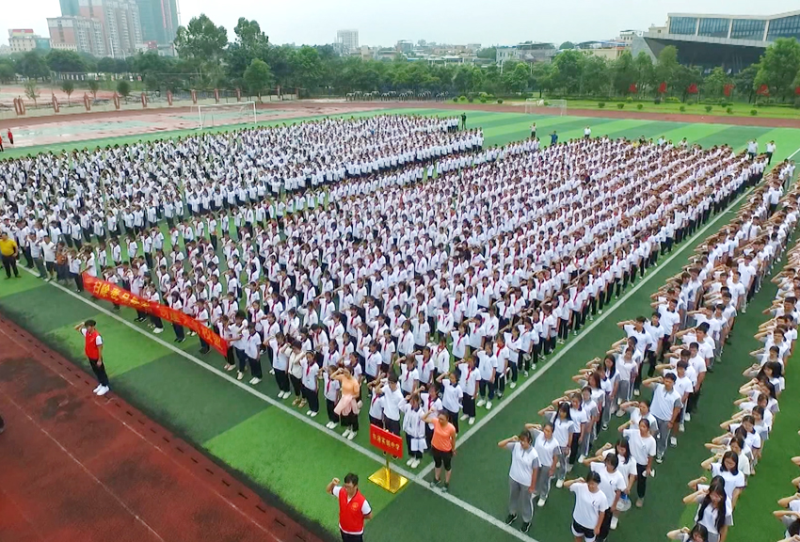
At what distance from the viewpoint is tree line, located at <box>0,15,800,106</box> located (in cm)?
5350

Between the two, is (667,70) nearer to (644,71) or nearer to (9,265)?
(644,71)

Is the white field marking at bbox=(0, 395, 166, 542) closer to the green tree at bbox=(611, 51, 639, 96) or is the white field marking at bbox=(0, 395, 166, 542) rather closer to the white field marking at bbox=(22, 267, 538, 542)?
the white field marking at bbox=(22, 267, 538, 542)

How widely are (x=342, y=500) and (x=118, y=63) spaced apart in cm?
10027

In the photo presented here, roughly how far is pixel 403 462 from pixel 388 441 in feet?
4.02

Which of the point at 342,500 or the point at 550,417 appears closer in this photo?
the point at 342,500

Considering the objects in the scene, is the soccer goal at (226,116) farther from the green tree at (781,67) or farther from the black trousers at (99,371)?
the green tree at (781,67)

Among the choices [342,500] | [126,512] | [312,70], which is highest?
[312,70]

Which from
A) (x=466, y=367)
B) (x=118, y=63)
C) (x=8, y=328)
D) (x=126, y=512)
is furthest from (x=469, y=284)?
(x=118, y=63)

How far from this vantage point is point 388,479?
7.14 meters

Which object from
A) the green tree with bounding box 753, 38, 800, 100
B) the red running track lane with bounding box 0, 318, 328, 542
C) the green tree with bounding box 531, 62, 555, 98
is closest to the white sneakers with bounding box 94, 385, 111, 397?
the red running track lane with bounding box 0, 318, 328, 542


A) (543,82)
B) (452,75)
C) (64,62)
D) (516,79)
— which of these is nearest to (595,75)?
(543,82)

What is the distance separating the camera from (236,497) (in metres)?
7.18

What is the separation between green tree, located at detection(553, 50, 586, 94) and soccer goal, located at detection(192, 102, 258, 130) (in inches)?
1326

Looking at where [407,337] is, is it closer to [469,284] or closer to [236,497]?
[469,284]
